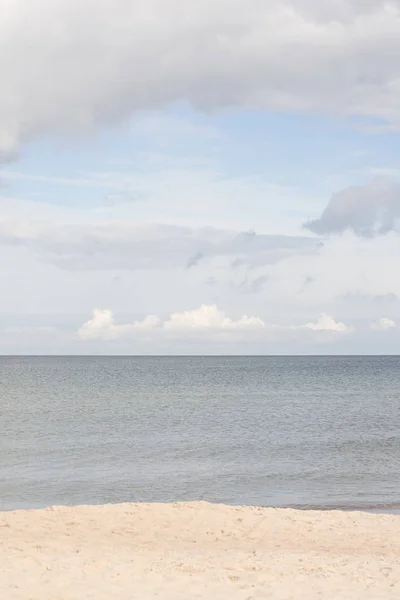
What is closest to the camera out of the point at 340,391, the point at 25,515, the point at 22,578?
the point at 22,578

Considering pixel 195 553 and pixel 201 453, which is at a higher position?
pixel 195 553

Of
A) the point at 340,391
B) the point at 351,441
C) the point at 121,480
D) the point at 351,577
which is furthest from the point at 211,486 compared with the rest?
A: the point at 340,391

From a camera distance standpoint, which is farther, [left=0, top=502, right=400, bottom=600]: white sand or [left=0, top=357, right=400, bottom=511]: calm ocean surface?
[left=0, top=357, right=400, bottom=511]: calm ocean surface

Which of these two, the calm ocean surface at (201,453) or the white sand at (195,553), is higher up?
the white sand at (195,553)

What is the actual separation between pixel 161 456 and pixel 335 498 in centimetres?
1265

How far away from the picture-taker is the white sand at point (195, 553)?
1382 centimetres

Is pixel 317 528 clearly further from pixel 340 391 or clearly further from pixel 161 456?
pixel 340 391

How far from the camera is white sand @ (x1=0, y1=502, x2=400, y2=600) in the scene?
13.8m

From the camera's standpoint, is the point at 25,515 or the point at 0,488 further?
the point at 0,488

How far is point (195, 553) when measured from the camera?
57.1ft

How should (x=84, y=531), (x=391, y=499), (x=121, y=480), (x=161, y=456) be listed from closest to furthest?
(x=84, y=531) < (x=391, y=499) < (x=121, y=480) < (x=161, y=456)

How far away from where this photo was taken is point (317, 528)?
20531 mm

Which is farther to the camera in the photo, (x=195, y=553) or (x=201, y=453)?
(x=201, y=453)

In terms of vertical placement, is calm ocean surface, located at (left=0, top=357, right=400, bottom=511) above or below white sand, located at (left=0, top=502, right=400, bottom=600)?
below
